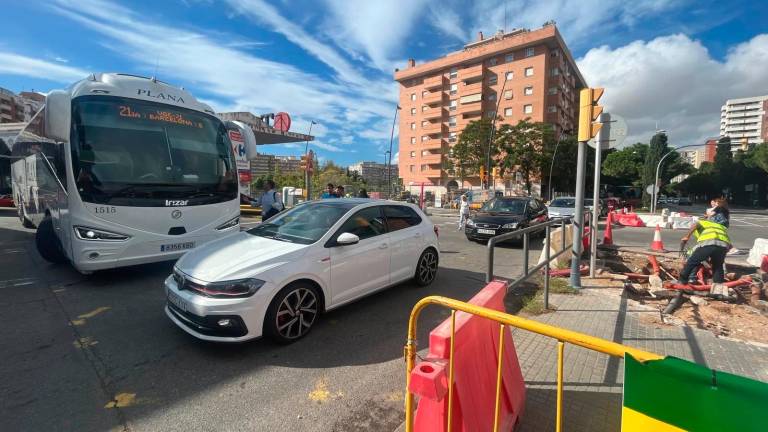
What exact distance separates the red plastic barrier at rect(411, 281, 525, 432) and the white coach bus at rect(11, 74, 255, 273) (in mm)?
5246

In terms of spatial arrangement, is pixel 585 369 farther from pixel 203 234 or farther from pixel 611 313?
pixel 203 234

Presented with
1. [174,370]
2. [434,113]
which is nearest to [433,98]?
[434,113]

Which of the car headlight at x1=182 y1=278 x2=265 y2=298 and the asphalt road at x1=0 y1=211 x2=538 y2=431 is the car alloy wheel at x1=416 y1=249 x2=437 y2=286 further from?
the car headlight at x1=182 y1=278 x2=265 y2=298

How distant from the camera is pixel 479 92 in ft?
184

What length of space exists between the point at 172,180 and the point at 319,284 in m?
3.57

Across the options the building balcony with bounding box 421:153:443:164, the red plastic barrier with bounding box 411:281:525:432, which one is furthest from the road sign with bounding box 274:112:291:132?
the building balcony with bounding box 421:153:443:164

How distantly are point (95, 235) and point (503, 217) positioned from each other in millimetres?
9419

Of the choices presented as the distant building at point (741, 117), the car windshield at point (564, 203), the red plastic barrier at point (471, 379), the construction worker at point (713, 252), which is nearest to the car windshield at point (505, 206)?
the construction worker at point (713, 252)

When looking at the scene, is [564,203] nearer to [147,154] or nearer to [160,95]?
[160,95]

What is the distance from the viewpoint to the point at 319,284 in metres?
4.08

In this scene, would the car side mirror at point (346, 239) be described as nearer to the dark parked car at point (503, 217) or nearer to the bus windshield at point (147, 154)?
the bus windshield at point (147, 154)

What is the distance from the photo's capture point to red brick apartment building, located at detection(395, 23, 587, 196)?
2023 inches

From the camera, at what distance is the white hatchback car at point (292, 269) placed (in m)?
3.45

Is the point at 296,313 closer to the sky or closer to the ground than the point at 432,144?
closer to the ground
